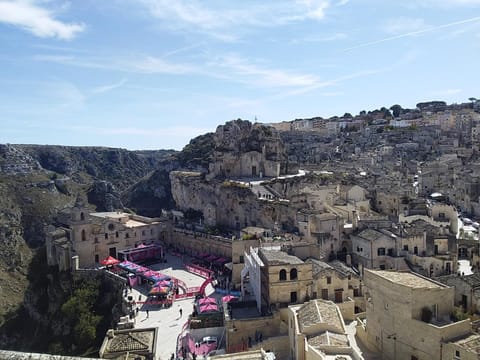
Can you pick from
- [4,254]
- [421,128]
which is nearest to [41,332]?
[4,254]

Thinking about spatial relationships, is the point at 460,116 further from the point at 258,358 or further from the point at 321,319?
the point at 258,358

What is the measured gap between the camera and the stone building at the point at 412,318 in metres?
20.5

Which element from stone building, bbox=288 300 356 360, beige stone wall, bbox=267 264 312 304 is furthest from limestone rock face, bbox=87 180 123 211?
stone building, bbox=288 300 356 360

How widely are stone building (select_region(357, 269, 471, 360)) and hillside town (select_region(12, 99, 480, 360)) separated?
62 millimetres

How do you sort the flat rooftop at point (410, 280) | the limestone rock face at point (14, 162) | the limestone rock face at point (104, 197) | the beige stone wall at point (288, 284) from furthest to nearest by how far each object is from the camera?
the limestone rock face at point (14, 162)
the limestone rock face at point (104, 197)
the beige stone wall at point (288, 284)
the flat rooftop at point (410, 280)

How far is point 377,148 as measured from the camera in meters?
95.8

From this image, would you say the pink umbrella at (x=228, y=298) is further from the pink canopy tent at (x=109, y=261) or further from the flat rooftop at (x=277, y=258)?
the pink canopy tent at (x=109, y=261)

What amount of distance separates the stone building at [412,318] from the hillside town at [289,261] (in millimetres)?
62

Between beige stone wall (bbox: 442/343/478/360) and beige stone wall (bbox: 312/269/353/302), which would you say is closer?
beige stone wall (bbox: 442/343/478/360)

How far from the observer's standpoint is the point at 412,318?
21.4m

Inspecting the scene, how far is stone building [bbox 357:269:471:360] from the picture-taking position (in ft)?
67.2

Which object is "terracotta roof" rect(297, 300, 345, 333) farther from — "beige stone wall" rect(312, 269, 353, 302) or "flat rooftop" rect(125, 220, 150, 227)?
"flat rooftop" rect(125, 220, 150, 227)

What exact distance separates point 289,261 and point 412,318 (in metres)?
9.42

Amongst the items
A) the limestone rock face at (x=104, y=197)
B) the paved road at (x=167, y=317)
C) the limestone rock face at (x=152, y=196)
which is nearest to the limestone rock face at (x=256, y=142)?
the limestone rock face at (x=152, y=196)
